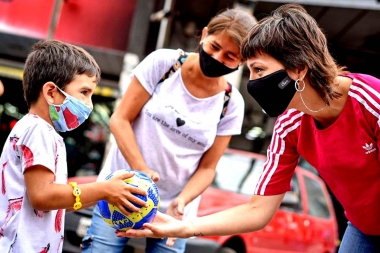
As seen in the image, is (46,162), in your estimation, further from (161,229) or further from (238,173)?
(238,173)

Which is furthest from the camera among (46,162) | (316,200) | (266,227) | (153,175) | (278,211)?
(316,200)

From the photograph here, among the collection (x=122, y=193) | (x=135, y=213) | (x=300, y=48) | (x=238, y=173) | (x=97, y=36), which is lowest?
(x=238, y=173)

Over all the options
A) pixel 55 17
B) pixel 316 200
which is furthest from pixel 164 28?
pixel 316 200

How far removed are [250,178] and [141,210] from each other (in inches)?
165

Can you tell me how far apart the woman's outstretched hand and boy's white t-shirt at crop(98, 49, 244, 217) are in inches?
17.5

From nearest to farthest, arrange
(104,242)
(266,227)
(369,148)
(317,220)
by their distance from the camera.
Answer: (369,148), (104,242), (266,227), (317,220)

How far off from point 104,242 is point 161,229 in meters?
0.58

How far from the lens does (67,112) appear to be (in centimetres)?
244

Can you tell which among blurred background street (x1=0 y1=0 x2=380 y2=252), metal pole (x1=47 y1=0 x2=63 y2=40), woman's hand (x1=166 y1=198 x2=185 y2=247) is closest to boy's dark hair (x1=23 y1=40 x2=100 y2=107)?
woman's hand (x1=166 y1=198 x2=185 y2=247)

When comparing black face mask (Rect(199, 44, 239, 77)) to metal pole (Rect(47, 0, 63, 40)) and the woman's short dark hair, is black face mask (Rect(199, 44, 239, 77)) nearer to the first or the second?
the woman's short dark hair

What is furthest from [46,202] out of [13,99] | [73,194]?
[13,99]

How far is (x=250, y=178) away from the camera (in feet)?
21.4

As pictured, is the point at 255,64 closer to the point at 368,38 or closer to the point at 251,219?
the point at 251,219

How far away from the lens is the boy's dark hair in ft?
8.05
